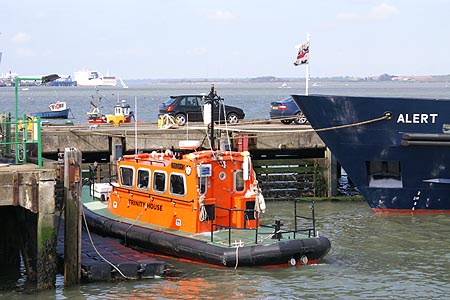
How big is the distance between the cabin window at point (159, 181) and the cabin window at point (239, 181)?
1.58 meters

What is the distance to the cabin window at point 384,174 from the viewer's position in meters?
23.9

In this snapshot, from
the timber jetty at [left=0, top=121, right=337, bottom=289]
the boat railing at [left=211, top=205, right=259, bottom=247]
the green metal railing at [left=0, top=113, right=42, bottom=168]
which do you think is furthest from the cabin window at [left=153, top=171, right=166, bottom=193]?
the green metal railing at [left=0, top=113, right=42, bottom=168]

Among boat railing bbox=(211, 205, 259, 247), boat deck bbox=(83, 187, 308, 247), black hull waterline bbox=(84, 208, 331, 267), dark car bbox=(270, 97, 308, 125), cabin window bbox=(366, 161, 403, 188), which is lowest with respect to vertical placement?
black hull waterline bbox=(84, 208, 331, 267)

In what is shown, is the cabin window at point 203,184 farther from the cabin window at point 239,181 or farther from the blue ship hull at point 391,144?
the blue ship hull at point 391,144

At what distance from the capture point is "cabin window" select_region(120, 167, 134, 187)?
1956 cm

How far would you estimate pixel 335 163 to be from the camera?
2675 cm

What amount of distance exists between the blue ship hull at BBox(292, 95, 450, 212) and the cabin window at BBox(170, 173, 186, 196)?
6.75m

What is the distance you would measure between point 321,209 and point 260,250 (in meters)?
8.82

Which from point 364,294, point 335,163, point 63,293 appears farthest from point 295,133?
point 63,293

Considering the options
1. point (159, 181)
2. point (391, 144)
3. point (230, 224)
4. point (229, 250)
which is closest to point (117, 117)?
point (391, 144)

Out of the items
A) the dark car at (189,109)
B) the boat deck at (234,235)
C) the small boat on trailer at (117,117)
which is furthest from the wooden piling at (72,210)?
the dark car at (189,109)

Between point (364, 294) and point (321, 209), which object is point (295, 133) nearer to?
point (321, 209)

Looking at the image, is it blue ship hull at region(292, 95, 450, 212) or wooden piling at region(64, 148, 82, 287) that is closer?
wooden piling at region(64, 148, 82, 287)

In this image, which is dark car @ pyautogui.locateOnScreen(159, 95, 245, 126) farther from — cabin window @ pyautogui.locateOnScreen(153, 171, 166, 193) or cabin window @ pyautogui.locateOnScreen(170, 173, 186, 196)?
cabin window @ pyautogui.locateOnScreen(170, 173, 186, 196)
